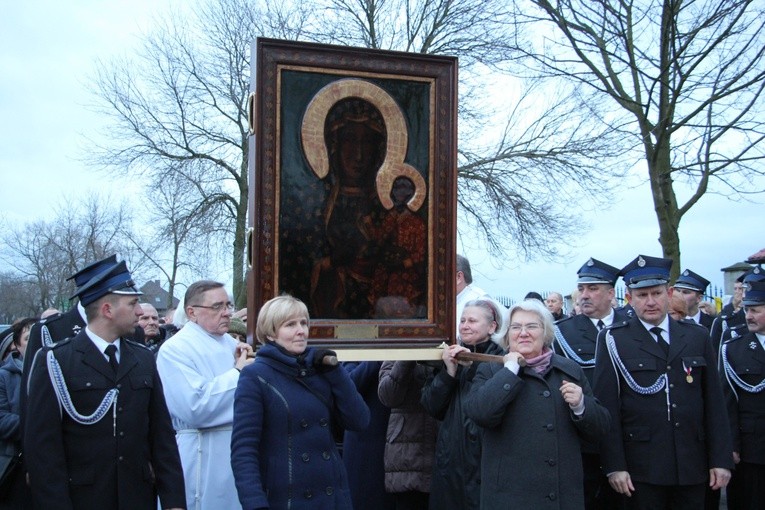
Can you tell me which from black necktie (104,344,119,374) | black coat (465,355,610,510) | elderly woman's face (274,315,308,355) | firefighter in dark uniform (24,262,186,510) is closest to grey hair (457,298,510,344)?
black coat (465,355,610,510)

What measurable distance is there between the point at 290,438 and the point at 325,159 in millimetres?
1553

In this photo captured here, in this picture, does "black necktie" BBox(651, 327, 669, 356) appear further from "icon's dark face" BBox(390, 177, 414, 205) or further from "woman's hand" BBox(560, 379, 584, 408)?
"icon's dark face" BBox(390, 177, 414, 205)

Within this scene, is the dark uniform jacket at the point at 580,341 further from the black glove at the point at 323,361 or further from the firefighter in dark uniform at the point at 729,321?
the black glove at the point at 323,361

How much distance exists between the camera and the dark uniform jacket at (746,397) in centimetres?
632

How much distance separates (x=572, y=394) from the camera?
4277mm

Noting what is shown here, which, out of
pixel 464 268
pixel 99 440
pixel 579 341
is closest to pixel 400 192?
pixel 464 268

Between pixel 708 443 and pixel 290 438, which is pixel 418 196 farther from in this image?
pixel 708 443

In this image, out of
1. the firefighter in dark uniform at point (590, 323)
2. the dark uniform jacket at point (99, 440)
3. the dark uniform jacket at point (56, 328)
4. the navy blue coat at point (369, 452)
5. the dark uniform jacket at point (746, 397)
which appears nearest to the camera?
the dark uniform jacket at point (99, 440)

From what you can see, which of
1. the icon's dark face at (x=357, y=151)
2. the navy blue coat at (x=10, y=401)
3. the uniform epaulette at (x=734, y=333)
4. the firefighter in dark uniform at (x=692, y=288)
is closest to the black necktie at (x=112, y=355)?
the icon's dark face at (x=357, y=151)

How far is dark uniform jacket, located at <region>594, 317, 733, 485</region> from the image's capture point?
5121 millimetres

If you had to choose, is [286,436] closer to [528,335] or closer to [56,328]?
[528,335]

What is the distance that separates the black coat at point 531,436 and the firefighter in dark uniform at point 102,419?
5.43ft

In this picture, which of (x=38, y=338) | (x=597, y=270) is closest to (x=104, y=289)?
(x=38, y=338)

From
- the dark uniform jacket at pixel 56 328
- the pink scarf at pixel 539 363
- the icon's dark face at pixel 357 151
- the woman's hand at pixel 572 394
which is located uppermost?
the icon's dark face at pixel 357 151
